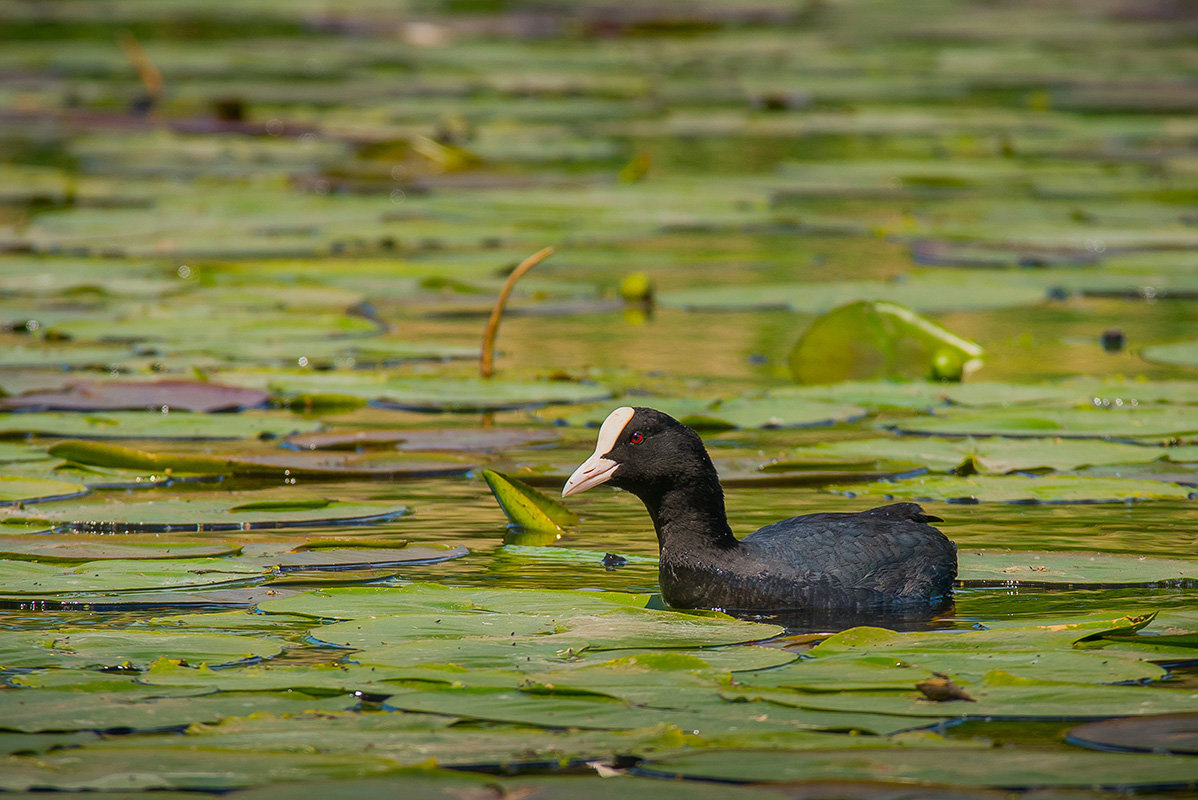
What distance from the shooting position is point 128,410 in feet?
19.9

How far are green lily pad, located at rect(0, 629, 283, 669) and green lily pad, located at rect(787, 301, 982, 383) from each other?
3623mm

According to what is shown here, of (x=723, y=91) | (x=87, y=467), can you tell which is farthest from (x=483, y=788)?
(x=723, y=91)

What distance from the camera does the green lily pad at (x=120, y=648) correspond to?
11.3ft

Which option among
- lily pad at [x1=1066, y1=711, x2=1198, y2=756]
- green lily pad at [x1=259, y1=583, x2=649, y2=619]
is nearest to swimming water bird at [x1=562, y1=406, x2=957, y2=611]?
green lily pad at [x1=259, y1=583, x2=649, y2=619]

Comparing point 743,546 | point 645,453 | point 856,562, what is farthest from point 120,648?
point 856,562

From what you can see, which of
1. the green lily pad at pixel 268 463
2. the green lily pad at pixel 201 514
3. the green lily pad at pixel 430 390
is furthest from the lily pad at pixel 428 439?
the green lily pad at pixel 201 514

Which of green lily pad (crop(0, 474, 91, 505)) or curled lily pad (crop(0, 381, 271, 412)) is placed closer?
green lily pad (crop(0, 474, 91, 505))

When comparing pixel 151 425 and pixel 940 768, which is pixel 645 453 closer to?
pixel 940 768

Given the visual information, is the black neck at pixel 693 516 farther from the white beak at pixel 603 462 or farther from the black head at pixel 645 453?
the white beak at pixel 603 462

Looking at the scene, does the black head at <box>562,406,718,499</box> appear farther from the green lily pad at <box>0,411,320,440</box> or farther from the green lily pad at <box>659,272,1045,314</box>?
the green lily pad at <box>659,272,1045,314</box>

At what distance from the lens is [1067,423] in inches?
228

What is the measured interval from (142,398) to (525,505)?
1.91 metres

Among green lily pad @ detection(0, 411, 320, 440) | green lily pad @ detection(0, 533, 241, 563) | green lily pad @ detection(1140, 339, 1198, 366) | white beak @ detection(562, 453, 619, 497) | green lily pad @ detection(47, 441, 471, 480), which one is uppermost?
green lily pad @ detection(1140, 339, 1198, 366)

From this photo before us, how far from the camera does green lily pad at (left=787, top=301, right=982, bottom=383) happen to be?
686 centimetres
